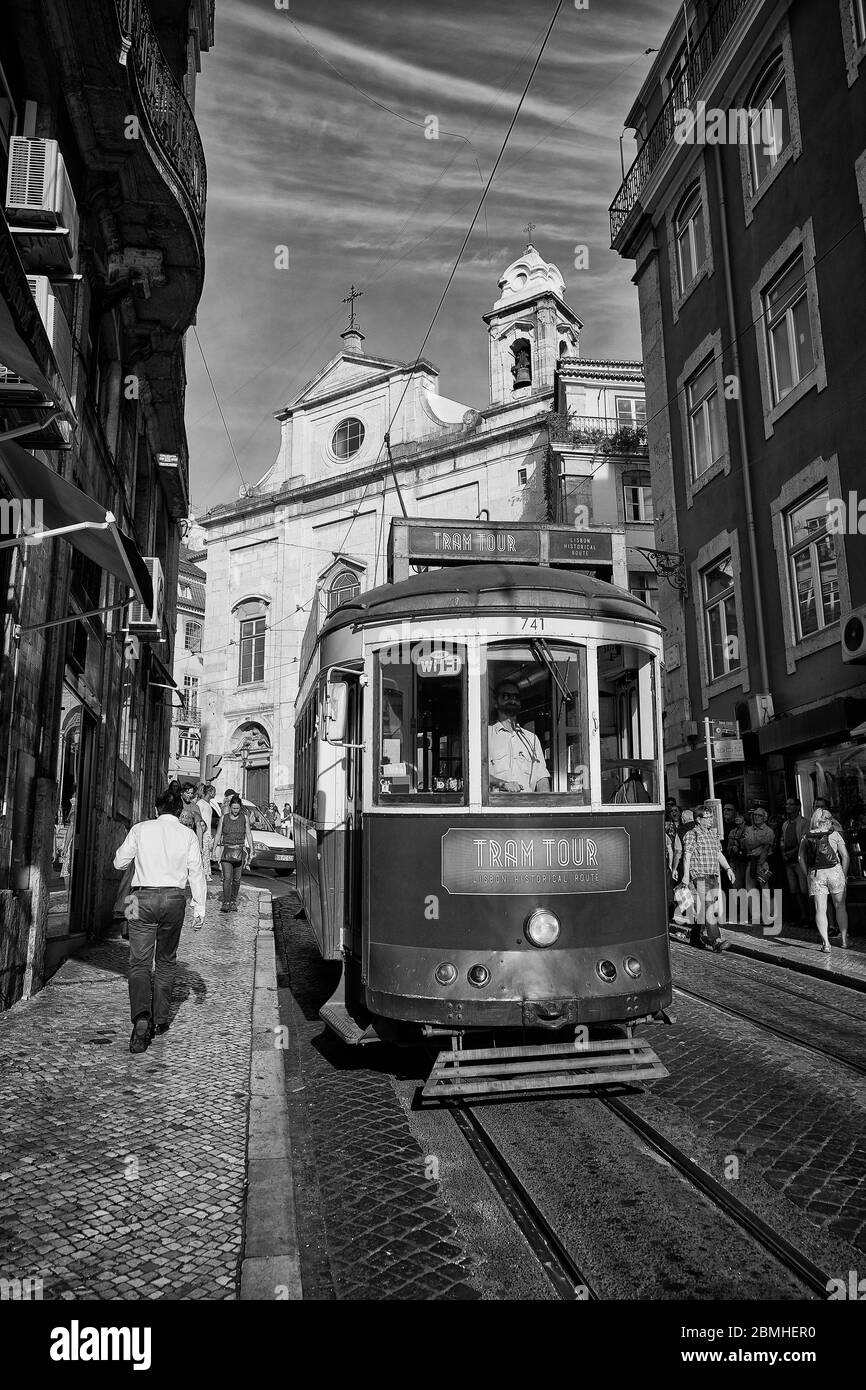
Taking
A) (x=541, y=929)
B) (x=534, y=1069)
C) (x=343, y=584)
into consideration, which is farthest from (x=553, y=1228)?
(x=343, y=584)

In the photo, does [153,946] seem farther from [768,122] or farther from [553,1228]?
[768,122]

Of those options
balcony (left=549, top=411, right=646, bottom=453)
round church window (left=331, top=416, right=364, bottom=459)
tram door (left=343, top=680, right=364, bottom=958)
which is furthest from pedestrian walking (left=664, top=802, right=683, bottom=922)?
round church window (left=331, top=416, right=364, bottom=459)

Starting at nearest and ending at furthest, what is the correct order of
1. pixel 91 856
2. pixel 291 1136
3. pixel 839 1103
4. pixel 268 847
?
pixel 291 1136
pixel 839 1103
pixel 91 856
pixel 268 847

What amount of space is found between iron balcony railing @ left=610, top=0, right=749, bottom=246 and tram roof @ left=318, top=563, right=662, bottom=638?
14.5m

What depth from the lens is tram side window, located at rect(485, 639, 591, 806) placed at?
524 centimetres

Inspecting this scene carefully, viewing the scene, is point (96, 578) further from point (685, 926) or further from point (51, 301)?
point (685, 926)

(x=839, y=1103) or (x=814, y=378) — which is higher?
(x=814, y=378)

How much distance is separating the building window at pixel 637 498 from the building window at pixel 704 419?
12.5 meters

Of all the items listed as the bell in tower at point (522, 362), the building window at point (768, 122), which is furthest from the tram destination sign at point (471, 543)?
the bell in tower at point (522, 362)

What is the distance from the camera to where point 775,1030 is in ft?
22.2

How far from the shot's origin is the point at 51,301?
7.81 meters

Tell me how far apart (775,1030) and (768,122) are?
14.5m

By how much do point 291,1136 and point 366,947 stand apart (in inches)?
40.7

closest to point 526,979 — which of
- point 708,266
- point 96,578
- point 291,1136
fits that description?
point 291,1136
